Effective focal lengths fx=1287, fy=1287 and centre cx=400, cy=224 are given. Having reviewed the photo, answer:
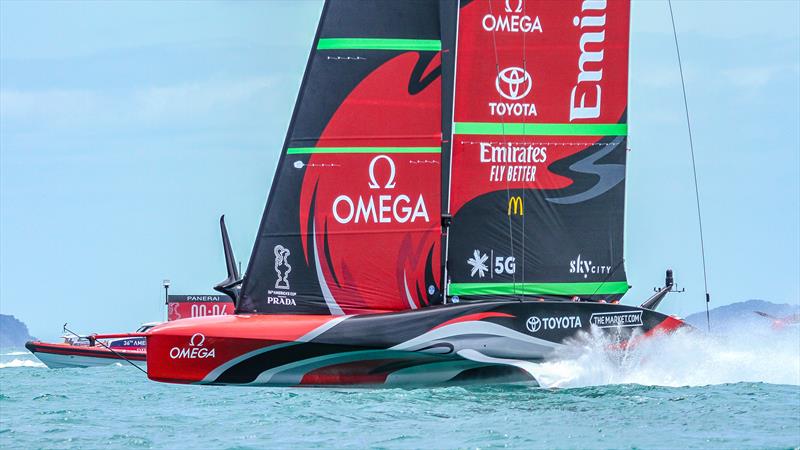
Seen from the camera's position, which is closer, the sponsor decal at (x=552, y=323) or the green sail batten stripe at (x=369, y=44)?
the sponsor decal at (x=552, y=323)

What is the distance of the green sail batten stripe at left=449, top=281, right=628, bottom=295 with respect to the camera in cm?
1881

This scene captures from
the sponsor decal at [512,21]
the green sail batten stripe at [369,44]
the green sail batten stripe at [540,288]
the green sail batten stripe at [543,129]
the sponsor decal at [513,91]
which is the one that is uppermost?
the sponsor decal at [512,21]

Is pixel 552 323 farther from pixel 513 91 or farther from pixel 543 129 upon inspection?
pixel 513 91

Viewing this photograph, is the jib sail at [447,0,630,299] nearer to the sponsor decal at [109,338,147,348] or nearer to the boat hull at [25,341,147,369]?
the boat hull at [25,341,147,369]

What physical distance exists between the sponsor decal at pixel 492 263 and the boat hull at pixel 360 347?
69.5 inches

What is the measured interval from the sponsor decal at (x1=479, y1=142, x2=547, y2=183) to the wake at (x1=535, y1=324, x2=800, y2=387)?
2793 mm

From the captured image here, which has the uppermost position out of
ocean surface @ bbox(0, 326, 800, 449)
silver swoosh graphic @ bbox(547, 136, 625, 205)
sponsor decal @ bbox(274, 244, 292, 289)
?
silver swoosh graphic @ bbox(547, 136, 625, 205)

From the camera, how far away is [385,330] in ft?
54.1

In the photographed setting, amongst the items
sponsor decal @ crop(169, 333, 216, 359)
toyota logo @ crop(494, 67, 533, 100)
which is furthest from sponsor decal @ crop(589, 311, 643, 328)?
sponsor decal @ crop(169, 333, 216, 359)

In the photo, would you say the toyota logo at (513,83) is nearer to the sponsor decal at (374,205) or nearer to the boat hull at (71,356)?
the sponsor decal at (374,205)

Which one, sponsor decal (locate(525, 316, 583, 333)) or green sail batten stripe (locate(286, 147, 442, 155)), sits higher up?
green sail batten stripe (locate(286, 147, 442, 155))

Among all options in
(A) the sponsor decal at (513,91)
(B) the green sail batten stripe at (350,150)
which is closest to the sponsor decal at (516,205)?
(A) the sponsor decal at (513,91)

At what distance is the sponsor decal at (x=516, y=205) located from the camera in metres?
19.0

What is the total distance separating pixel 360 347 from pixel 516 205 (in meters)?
3.87
